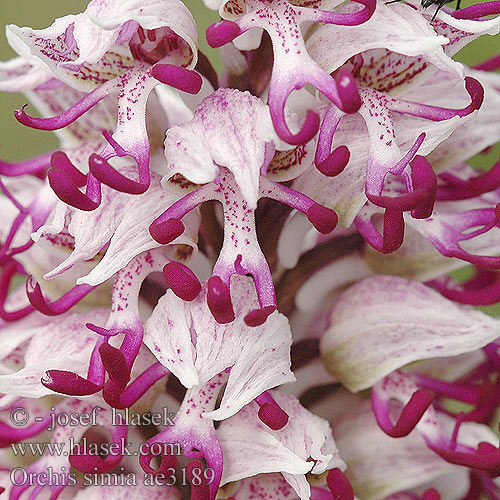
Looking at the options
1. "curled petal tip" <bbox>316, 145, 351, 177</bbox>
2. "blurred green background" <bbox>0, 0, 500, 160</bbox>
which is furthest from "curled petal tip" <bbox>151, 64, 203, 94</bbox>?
"blurred green background" <bbox>0, 0, 500, 160</bbox>

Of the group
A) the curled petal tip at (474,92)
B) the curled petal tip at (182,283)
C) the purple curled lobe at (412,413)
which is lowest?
the purple curled lobe at (412,413)

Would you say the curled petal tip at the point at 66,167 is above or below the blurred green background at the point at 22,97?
above

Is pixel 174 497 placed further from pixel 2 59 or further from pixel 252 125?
pixel 2 59

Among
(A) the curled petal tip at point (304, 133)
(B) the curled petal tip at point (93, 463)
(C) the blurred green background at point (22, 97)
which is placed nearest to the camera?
(A) the curled petal tip at point (304, 133)

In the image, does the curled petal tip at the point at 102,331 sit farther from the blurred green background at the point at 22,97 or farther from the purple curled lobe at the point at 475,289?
the blurred green background at the point at 22,97

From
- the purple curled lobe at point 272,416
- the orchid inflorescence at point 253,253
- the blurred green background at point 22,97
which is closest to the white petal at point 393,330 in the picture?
the orchid inflorescence at point 253,253

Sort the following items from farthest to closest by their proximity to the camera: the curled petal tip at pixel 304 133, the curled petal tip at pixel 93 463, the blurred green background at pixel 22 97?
the blurred green background at pixel 22 97 → the curled petal tip at pixel 93 463 → the curled petal tip at pixel 304 133

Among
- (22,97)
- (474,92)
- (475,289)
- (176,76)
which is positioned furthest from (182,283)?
(22,97)
